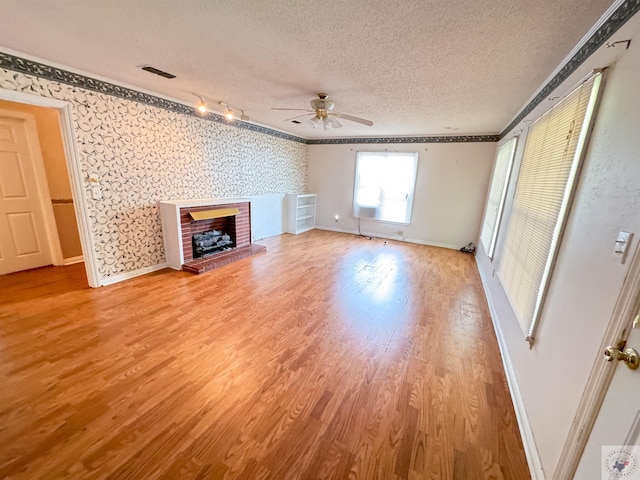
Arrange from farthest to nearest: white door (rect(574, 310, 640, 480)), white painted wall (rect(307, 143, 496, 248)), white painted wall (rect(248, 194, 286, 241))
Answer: white painted wall (rect(248, 194, 286, 241)), white painted wall (rect(307, 143, 496, 248)), white door (rect(574, 310, 640, 480))

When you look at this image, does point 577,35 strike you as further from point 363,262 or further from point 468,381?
point 363,262

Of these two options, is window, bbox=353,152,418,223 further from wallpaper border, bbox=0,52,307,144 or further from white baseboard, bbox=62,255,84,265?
white baseboard, bbox=62,255,84,265

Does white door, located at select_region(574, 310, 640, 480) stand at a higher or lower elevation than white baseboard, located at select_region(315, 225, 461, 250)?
higher

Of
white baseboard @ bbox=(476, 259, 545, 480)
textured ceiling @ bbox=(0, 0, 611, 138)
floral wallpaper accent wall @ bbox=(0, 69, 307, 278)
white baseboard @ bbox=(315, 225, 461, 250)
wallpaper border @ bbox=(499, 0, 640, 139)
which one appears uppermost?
textured ceiling @ bbox=(0, 0, 611, 138)

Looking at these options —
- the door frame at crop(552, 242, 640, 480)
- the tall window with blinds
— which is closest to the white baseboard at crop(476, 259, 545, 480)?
the door frame at crop(552, 242, 640, 480)

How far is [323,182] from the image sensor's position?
22.1ft

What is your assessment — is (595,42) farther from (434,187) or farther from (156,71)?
(434,187)

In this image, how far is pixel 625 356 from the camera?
2.64 feet

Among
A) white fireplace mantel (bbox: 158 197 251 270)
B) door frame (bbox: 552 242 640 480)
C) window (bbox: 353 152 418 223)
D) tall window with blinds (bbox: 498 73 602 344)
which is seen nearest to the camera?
door frame (bbox: 552 242 640 480)

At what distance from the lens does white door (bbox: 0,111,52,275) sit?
10.4ft

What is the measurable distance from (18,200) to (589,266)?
5.67 meters

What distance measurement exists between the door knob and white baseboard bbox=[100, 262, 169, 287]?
4.25 meters

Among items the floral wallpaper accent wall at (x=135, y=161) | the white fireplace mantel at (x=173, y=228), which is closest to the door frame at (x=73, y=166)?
the floral wallpaper accent wall at (x=135, y=161)

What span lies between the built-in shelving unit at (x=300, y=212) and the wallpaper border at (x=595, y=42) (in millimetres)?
4678
